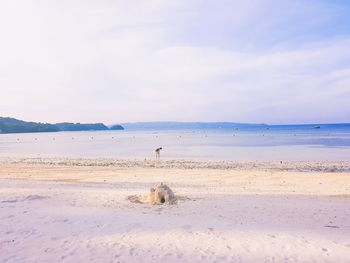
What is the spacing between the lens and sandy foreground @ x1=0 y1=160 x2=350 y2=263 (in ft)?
20.7

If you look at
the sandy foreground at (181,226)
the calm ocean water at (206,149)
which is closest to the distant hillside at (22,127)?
the calm ocean water at (206,149)

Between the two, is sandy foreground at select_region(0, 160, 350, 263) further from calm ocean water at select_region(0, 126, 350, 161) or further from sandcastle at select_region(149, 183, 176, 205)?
calm ocean water at select_region(0, 126, 350, 161)

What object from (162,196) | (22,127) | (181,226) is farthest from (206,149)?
(22,127)

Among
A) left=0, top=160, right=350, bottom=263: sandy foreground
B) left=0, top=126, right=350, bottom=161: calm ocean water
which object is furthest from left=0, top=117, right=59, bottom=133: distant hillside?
left=0, top=160, right=350, bottom=263: sandy foreground

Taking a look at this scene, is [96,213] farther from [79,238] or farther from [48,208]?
[79,238]

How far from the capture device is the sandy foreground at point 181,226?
6316mm

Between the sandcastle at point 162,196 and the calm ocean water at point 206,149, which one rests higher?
A: the sandcastle at point 162,196

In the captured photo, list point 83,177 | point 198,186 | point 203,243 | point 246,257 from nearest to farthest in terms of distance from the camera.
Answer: point 246,257, point 203,243, point 198,186, point 83,177

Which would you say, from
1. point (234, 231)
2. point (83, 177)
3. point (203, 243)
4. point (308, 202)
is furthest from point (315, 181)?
point (83, 177)

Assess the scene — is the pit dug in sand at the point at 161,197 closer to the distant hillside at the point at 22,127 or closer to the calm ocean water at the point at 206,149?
the calm ocean water at the point at 206,149

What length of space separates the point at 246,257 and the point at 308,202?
629 centimetres

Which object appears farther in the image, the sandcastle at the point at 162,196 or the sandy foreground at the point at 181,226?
the sandcastle at the point at 162,196

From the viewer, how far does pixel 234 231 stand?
306 inches

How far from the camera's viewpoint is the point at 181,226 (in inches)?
320
